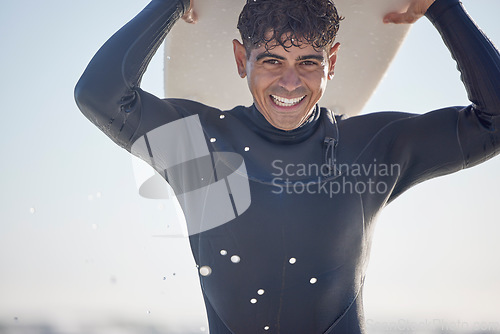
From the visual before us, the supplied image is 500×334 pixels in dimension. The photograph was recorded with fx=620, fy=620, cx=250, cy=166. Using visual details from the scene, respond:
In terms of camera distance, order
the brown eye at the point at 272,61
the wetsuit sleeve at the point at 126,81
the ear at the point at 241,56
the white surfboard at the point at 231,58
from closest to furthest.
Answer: the wetsuit sleeve at the point at 126,81 → the brown eye at the point at 272,61 → the ear at the point at 241,56 → the white surfboard at the point at 231,58

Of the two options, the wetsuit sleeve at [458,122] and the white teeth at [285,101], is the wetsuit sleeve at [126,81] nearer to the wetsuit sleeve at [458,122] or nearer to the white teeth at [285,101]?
the white teeth at [285,101]

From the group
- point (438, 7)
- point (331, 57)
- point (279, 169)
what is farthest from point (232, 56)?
point (438, 7)

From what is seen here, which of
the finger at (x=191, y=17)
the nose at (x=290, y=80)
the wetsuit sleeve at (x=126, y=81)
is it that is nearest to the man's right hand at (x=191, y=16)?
the finger at (x=191, y=17)

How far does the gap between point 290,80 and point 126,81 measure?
415mm

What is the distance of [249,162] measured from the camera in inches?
65.7

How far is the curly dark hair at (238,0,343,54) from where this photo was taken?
5.23ft

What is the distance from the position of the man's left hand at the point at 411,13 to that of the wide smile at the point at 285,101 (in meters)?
0.47

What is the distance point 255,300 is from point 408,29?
972 millimetres

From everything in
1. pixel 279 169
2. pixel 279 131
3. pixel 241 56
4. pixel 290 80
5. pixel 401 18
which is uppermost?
pixel 401 18

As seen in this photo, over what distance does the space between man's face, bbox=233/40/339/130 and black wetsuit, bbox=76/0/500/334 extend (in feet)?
0.22

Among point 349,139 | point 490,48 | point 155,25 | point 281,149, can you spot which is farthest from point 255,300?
point 490,48

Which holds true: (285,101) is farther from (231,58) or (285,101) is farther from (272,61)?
(231,58)

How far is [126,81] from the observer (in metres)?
1.53

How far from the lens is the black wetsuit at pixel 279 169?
5.23 ft
